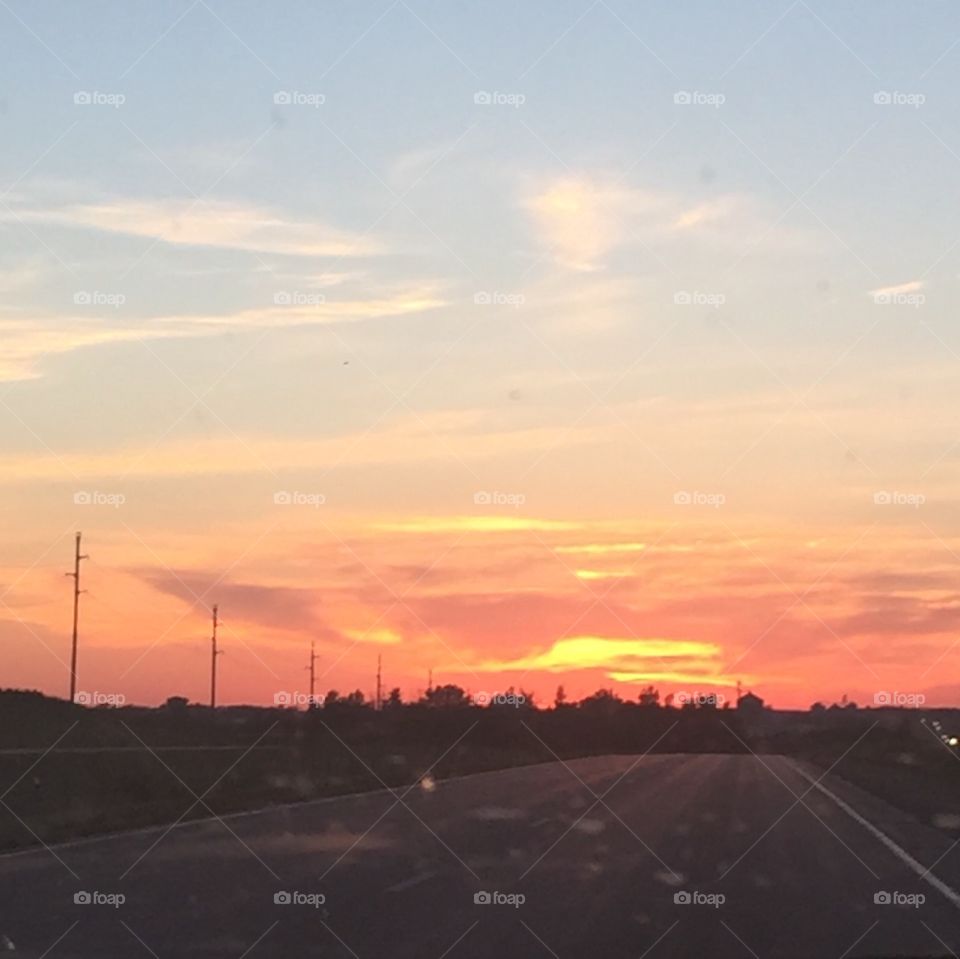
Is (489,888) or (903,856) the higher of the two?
(903,856)

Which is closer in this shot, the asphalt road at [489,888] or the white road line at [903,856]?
the asphalt road at [489,888]

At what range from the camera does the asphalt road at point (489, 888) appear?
14.6m

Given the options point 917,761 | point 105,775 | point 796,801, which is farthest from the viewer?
point 917,761

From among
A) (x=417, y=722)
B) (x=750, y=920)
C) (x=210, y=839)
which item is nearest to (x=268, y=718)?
(x=417, y=722)

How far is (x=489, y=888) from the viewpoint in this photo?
62.0 ft

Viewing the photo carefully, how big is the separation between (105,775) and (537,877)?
31.8 metres

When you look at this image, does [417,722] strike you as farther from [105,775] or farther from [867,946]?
[867,946]

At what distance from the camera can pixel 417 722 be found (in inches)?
4803

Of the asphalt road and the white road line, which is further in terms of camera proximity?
the white road line

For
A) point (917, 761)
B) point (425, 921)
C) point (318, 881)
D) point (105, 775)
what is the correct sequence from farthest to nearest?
point (917, 761), point (105, 775), point (318, 881), point (425, 921)

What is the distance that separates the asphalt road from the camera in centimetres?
1459

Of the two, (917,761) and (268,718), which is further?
(268,718)

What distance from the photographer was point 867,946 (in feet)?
48.3

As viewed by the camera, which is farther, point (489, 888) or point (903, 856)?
point (903, 856)
